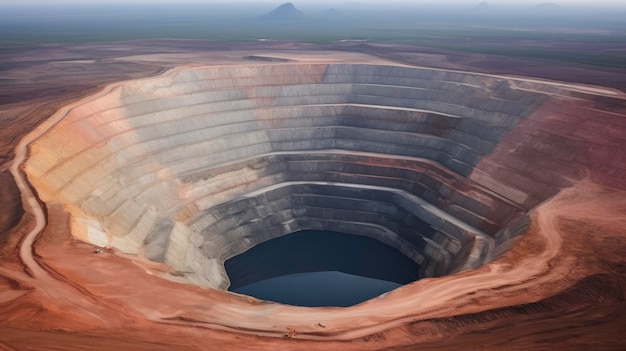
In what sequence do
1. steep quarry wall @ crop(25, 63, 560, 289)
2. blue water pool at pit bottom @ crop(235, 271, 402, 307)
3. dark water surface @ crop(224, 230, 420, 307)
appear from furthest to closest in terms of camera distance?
steep quarry wall @ crop(25, 63, 560, 289) → dark water surface @ crop(224, 230, 420, 307) → blue water pool at pit bottom @ crop(235, 271, 402, 307)

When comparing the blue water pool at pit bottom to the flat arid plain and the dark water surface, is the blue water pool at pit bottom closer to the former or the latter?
the dark water surface

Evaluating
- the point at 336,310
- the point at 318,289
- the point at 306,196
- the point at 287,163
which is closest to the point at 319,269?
the point at 318,289

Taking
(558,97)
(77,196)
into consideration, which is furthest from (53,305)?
(558,97)

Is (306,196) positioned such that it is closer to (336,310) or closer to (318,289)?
(318,289)

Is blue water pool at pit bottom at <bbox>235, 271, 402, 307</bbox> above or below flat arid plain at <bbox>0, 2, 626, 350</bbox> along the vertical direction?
below

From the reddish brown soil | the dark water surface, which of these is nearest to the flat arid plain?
the reddish brown soil

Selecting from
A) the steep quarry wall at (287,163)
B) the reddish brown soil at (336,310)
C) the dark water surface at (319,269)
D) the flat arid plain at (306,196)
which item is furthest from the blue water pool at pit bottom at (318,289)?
the reddish brown soil at (336,310)

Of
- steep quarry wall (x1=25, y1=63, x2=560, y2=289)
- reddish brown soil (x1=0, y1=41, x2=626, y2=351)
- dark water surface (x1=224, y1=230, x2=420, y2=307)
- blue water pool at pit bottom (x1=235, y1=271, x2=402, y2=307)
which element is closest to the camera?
reddish brown soil (x1=0, y1=41, x2=626, y2=351)

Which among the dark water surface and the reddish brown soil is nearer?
the reddish brown soil

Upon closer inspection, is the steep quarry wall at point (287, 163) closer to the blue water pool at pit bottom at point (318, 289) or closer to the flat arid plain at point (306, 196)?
the flat arid plain at point (306, 196)
